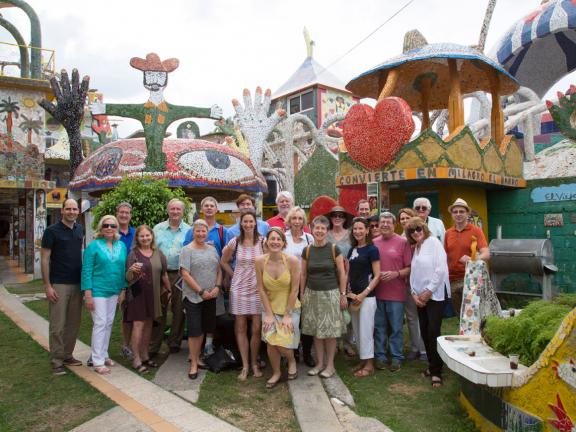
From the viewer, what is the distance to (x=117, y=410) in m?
3.75

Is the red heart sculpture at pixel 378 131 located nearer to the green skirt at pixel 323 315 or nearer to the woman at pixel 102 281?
the green skirt at pixel 323 315

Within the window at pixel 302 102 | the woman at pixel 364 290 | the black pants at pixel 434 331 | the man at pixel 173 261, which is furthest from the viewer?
the window at pixel 302 102

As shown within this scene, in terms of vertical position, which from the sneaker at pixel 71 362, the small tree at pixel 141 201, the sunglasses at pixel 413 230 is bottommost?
the sneaker at pixel 71 362

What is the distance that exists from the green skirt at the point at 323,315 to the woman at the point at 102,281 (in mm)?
1924

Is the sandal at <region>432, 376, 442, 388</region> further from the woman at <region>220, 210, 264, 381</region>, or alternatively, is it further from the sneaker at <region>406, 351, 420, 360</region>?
the woman at <region>220, 210, 264, 381</region>

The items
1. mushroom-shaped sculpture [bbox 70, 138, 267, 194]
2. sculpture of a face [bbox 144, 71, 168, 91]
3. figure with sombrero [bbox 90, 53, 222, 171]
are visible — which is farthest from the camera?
mushroom-shaped sculpture [bbox 70, 138, 267, 194]

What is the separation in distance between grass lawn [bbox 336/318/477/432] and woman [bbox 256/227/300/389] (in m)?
0.78

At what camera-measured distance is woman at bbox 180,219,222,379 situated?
4.59 m

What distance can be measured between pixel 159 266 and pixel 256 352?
136 cm

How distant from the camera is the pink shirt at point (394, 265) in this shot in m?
4.79

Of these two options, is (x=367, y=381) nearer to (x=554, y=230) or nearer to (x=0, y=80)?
(x=554, y=230)

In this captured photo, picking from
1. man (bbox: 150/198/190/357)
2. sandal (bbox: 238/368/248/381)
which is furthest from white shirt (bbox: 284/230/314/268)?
man (bbox: 150/198/190/357)

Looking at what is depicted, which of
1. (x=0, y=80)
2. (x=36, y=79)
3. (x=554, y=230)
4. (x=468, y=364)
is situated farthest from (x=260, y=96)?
(x=468, y=364)

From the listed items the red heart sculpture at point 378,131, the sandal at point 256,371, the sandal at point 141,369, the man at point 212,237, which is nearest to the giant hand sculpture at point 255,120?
the red heart sculpture at point 378,131
